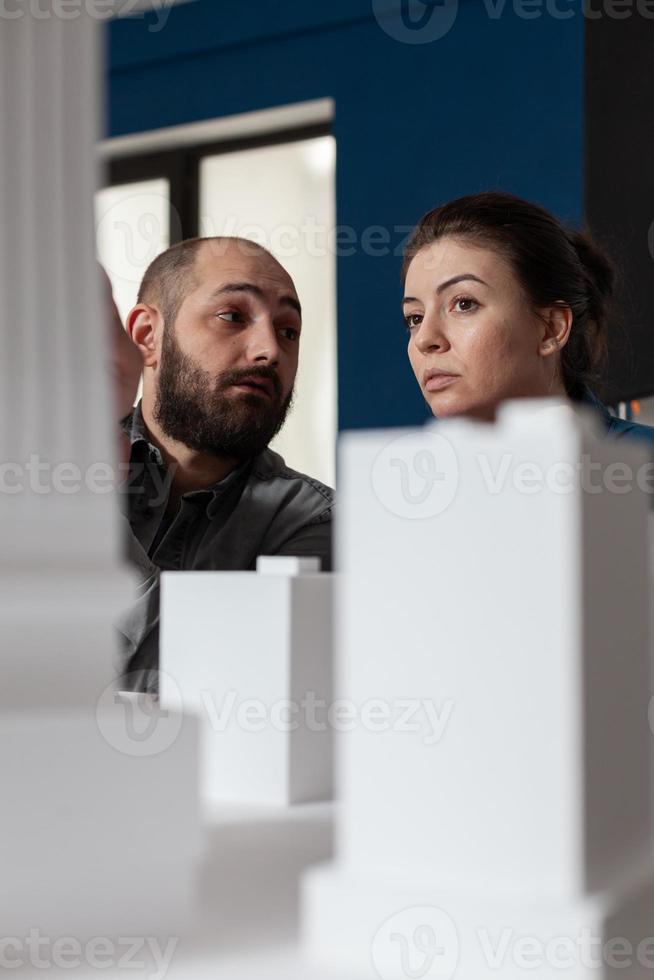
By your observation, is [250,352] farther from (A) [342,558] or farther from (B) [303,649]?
(A) [342,558]

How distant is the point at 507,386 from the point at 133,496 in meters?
0.57

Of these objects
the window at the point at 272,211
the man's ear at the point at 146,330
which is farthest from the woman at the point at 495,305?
the window at the point at 272,211

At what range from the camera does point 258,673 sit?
868mm

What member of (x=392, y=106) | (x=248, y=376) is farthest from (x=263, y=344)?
(x=392, y=106)

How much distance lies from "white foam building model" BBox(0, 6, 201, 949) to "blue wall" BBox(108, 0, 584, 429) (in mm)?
1862

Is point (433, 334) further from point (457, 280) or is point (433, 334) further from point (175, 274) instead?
point (175, 274)

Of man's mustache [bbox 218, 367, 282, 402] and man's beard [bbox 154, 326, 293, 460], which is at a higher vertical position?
man's mustache [bbox 218, 367, 282, 402]

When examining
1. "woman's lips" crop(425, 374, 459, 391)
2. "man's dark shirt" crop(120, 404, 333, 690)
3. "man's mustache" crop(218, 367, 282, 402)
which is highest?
"man's mustache" crop(218, 367, 282, 402)

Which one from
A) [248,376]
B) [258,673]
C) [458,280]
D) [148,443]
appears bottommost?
[258,673]

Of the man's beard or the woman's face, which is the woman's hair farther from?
the man's beard

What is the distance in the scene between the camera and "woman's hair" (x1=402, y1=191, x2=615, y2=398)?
1.68 meters

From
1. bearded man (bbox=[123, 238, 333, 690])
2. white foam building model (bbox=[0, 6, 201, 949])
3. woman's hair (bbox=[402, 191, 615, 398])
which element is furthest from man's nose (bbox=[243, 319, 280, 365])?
white foam building model (bbox=[0, 6, 201, 949])

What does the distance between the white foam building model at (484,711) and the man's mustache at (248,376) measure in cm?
127

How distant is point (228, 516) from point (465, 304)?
0.46 m
